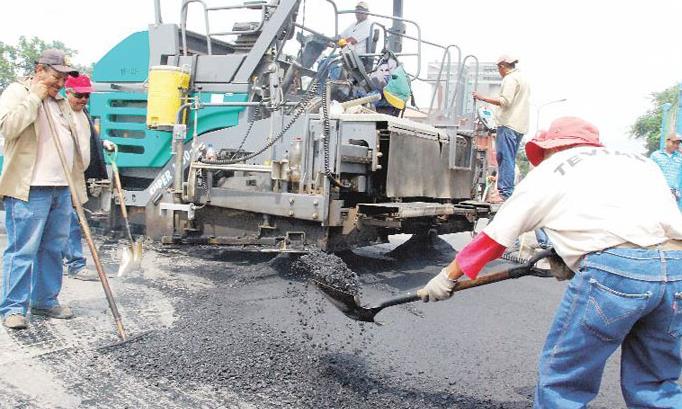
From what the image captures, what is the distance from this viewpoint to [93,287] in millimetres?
4543

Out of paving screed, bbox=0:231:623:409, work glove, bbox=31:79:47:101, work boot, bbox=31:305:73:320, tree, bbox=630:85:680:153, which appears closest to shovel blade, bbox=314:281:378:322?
paving screed, bbox=0:231:623:409

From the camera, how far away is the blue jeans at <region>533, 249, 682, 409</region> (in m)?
2.12

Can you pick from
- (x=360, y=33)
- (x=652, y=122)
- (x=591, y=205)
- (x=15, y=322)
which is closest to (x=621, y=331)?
(x=591, y=205)

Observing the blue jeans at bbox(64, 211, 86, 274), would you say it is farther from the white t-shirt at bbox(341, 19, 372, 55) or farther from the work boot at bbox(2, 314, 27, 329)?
the white t-shirt at bbox(341, 19, 372, 55)

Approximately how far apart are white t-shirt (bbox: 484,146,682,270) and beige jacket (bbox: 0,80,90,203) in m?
2.65

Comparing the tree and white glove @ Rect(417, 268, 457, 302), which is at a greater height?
the tree

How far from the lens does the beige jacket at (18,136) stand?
11.2ft

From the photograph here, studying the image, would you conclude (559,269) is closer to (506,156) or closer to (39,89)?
(39,89)

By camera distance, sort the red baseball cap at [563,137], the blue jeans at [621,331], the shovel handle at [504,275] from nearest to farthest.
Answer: the blue jeans at [621,331] → the red baseball cap at [563,137] → the shovel handle at [504,275]

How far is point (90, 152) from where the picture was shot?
455cm

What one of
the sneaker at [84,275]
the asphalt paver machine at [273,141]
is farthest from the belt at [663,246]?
the sneaker at [84,275]

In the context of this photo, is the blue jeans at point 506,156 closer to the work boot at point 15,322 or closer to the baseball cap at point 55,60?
the baseball cap at point 55,60

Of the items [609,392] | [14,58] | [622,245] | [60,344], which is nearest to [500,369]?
[609,392]

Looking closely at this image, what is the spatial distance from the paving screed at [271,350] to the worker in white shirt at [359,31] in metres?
2.55
